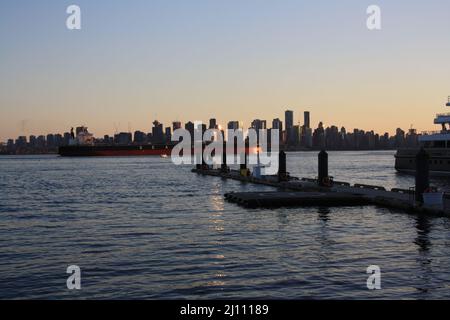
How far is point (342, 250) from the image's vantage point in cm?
2416

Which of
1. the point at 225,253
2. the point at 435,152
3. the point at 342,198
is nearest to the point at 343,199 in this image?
the point at 342,198

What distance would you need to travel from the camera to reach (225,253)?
78.5 feet

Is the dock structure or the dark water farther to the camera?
the dock structure

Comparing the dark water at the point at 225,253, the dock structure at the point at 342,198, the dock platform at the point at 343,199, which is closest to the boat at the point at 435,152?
the dock structure at the point at 342,198

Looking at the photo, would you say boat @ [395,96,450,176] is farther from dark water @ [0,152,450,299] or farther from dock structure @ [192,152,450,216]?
dark water @ [0,152,450,299]

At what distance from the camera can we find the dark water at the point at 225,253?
17.9 metres

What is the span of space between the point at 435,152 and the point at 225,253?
6106 centimetres

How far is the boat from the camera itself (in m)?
75.7

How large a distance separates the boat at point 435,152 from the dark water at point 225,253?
1584 inches

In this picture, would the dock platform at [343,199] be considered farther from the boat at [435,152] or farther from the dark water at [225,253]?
the boat at [435,152]

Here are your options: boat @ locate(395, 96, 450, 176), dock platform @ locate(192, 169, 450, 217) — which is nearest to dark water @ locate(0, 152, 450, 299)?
dock platform @ locate(192, 169, 450, 217)

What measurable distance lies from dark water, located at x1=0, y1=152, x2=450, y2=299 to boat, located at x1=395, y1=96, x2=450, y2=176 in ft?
132
